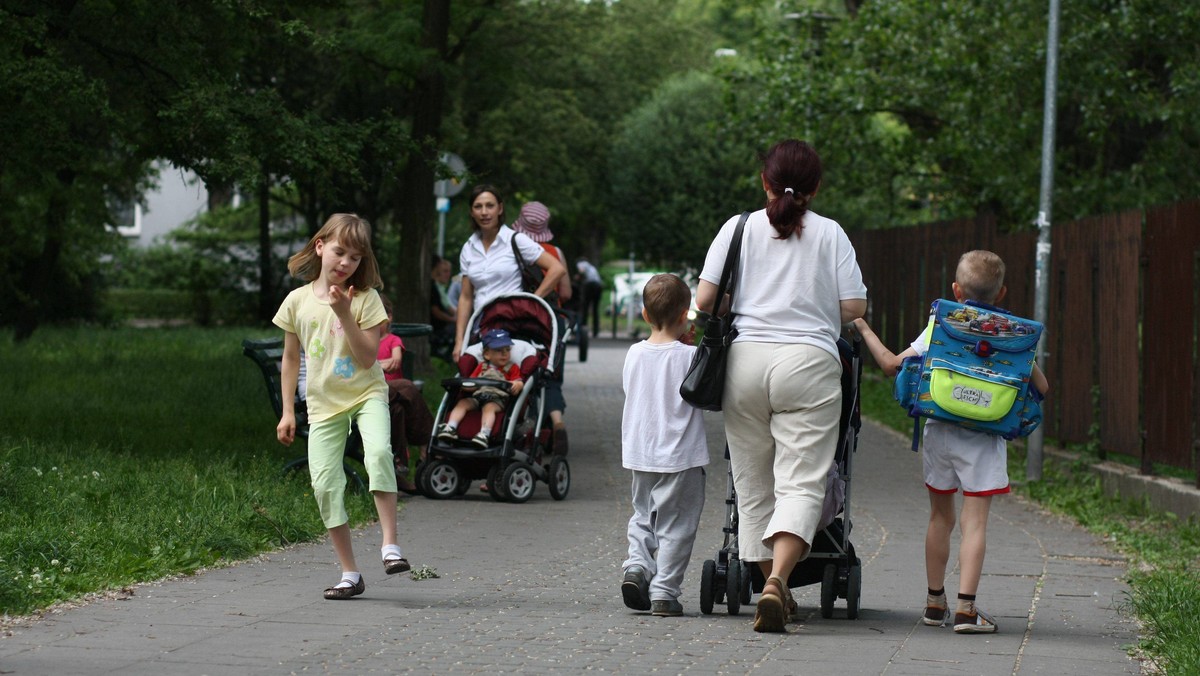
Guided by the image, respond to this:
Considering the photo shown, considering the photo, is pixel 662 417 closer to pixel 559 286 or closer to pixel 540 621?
pixel 540 621

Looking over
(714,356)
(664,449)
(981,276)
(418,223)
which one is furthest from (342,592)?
(418,223)

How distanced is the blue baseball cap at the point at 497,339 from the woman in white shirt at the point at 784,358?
4.57 m

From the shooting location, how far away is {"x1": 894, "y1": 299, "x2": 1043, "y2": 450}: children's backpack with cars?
6.90m

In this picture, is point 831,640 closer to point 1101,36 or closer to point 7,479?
point 7,479

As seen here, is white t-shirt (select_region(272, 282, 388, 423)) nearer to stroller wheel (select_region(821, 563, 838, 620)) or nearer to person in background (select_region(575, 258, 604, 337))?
stroller wheel (select_region(821, 563, 838, 620))

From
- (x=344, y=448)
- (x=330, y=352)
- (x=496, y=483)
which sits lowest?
(x=496, y=483)

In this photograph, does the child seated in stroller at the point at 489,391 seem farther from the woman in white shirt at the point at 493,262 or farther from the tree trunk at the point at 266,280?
the tree trunk at the point at 266,280

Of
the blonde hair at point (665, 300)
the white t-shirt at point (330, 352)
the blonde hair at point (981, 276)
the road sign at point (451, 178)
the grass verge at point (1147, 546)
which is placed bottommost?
the grass verge at point (1147, 546)

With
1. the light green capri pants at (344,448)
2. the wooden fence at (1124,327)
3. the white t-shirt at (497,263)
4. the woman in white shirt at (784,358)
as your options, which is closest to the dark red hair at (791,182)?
the woman in white shirt at (784,358)

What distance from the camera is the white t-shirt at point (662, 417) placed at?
23.4 feet

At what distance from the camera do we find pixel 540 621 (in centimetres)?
695

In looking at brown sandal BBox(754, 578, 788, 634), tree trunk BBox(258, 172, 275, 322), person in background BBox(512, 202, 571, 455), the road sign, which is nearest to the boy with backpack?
brown sandal BBox(754, 578, 788, 634)

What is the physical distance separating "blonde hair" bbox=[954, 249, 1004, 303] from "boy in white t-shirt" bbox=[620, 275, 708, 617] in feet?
3.63

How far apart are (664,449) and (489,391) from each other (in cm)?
426
